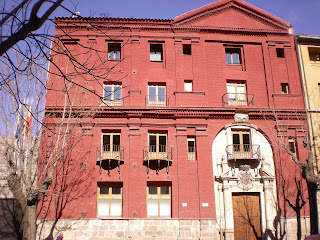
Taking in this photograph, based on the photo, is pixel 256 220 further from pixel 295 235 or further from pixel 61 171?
pixel 61 171

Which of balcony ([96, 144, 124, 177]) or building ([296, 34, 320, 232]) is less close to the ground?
building ([296, 34, 320, 232])

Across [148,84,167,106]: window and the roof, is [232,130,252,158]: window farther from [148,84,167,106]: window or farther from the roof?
the roof

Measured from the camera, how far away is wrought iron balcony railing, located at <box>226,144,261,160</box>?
2219 centimetres

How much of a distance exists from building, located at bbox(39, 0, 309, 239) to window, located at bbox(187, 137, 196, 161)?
70mm

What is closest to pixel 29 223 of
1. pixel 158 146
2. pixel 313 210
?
pixel 158 146

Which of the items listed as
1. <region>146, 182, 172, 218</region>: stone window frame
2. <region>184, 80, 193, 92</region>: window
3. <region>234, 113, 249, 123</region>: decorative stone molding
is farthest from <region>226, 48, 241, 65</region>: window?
<region>146, 182, 172, 218</region>: stone window frame

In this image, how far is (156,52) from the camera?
24.9 meters

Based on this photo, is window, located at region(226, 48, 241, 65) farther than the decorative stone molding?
Yes

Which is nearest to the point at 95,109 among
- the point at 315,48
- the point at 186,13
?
the point at 186,13

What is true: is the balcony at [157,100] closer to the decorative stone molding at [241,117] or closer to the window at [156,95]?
the window at [156,95]

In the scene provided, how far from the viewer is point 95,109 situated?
2181 cm

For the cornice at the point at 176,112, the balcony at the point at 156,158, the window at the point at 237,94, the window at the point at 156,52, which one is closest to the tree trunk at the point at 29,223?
the cornice at the point at 176,112

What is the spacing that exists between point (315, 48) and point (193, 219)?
16266 mm

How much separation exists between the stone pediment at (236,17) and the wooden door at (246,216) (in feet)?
41.6
